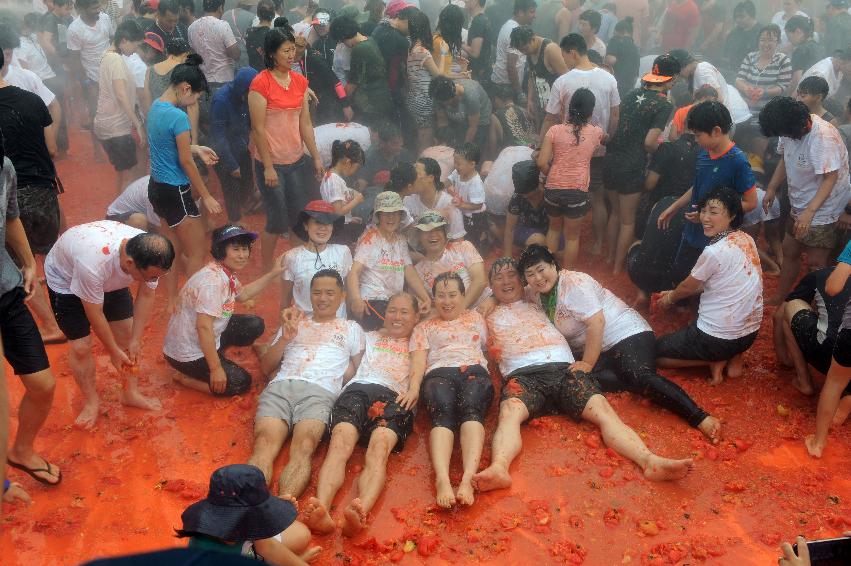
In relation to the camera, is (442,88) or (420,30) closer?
(442,88)

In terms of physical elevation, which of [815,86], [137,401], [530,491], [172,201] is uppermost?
[815,86]

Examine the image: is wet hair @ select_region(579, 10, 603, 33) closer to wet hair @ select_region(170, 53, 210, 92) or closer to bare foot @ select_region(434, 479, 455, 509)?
wet hair @ select_region(170, 53, 210, 92)

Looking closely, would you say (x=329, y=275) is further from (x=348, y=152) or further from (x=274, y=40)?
(x=274, y=40)

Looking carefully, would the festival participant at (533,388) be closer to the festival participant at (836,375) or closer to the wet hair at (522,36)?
the festival participant at (836,375)

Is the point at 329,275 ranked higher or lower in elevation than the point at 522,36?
lower

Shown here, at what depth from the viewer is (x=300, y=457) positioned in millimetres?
4395

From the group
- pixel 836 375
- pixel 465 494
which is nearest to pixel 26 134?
pixel 465 494

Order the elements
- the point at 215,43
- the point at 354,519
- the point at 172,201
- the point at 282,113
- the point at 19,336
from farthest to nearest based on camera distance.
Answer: the point at 215,43, the point at 282,113, the point at 172,201, the point at 354,519, the point at 19,336

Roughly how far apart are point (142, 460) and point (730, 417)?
388cm

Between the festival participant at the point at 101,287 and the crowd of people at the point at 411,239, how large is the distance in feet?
0.05

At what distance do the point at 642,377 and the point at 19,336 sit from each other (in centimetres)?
382

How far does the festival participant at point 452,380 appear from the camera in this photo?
4.36 meters

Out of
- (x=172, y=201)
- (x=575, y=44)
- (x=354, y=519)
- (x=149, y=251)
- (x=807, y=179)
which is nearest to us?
(x=354, y=519)

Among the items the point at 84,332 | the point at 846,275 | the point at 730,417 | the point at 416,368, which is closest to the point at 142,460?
the point at 84,332
